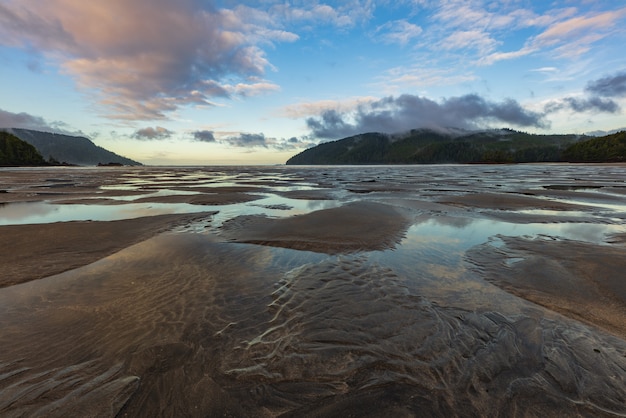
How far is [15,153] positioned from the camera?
140m

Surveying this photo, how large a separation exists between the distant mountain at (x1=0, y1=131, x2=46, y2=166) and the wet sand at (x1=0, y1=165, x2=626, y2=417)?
190032mm

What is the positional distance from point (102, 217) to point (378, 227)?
13.9 m

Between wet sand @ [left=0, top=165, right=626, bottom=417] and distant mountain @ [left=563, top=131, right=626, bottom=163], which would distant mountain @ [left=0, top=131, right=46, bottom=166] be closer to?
wet sand @ [left=0, top=165, right=626, bottom=417]

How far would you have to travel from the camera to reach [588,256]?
8062 mm

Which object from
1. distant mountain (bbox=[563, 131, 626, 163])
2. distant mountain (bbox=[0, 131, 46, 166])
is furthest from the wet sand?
distant mountain (bbox=[563, 131, 626, 163])

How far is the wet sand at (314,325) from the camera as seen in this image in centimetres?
328

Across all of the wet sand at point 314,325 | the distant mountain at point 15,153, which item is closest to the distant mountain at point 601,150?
the wet sand at point 314,325

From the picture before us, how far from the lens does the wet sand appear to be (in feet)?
10.8

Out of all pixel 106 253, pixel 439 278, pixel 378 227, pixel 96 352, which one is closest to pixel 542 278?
pixel 439 278

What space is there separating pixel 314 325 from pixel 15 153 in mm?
206062

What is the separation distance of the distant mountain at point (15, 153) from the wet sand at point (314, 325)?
190 m

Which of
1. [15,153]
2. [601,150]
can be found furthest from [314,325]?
[601,150]

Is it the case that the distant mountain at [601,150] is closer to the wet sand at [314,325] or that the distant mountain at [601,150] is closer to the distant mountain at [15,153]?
the wet sand at [314,325]

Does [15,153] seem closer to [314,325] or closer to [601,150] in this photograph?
[314,325]
